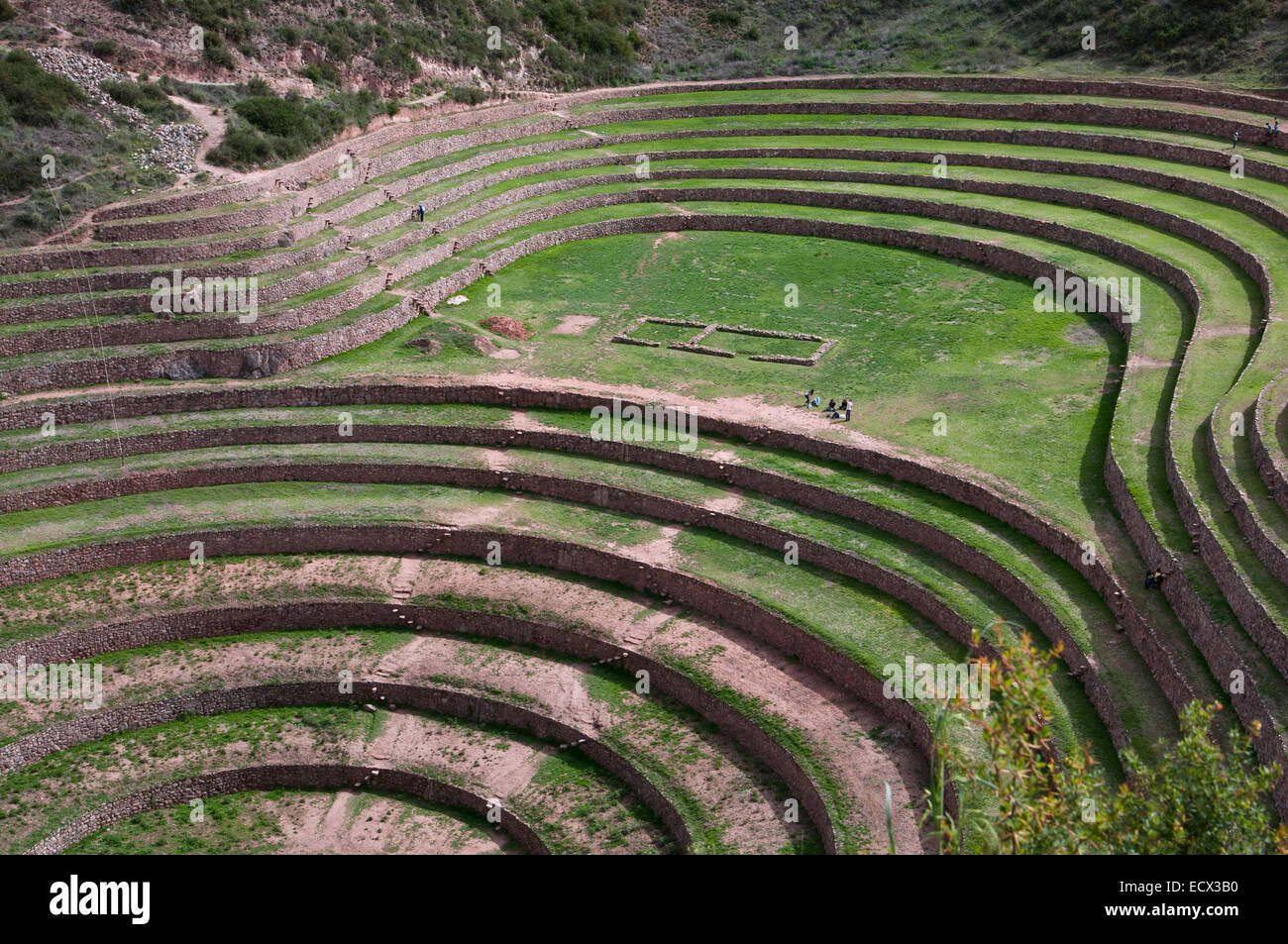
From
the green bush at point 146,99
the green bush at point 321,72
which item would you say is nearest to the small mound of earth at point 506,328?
the green bush at point 146,99

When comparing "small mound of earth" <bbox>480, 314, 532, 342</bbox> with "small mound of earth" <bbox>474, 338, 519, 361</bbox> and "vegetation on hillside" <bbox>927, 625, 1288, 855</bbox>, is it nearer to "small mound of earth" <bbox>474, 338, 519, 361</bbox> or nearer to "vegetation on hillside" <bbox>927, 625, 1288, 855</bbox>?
"small mound of earth" <bbox>474, 338, 519, 361</bbox>

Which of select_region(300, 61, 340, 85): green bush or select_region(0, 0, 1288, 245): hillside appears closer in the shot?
select_region(0, 0, 1288, 245): hillside

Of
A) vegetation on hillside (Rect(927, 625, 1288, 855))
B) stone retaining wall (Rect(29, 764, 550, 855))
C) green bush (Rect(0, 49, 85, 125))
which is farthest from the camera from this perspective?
green bush (Rect(0, 49, 85, 125))

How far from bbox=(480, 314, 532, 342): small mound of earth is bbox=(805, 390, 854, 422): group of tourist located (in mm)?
10667

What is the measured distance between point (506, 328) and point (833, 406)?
12.3m

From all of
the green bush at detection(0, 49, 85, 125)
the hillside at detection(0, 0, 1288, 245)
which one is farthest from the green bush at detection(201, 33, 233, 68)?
the green bush at detection(0, 49, 85, 125)

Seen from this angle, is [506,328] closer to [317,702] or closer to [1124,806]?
[317,702]

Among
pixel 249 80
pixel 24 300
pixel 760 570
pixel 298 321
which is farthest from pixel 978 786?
pixel 249 80

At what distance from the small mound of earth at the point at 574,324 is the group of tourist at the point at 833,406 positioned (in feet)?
31.4

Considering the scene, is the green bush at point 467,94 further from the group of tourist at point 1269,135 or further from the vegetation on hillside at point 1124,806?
the vegetation on hillside at point 1124,806

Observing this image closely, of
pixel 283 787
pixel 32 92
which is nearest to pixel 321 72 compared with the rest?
pixel 32 92

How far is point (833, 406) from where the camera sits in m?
37.2

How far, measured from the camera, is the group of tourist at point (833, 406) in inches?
1442

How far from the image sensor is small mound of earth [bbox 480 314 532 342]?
43.6 metres
